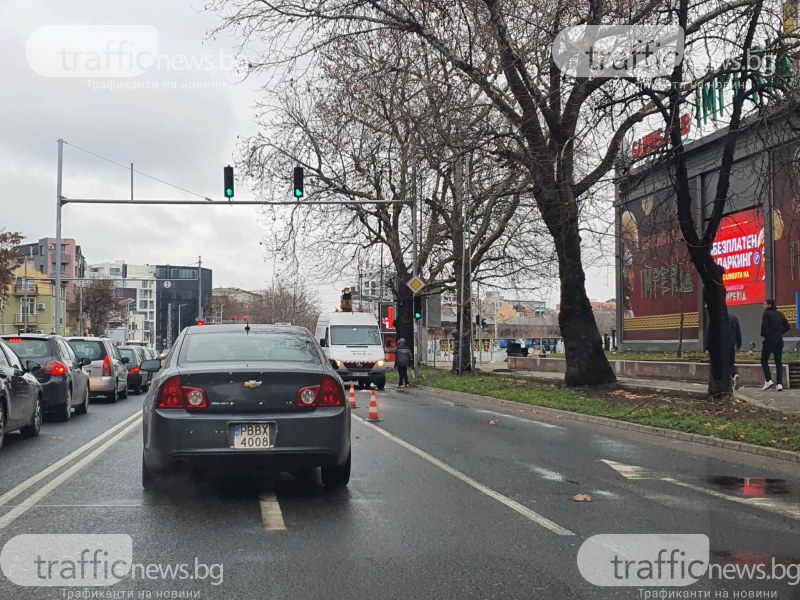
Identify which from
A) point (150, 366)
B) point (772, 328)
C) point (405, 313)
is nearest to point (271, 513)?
point (150, 366)

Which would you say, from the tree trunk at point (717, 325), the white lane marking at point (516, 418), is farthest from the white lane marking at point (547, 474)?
the tree trunk at point (717, 325)

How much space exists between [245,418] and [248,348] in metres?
1.13

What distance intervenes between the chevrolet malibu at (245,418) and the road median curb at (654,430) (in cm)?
601

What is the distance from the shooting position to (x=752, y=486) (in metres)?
8.79

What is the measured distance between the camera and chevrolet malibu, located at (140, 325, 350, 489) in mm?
7383

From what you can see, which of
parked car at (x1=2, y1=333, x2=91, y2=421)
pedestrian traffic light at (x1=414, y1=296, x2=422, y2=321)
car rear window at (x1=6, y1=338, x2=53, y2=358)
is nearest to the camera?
parked car at (x1=2, y1=333, x2=91, y2=421)

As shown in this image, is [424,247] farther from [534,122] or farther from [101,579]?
[101,579]

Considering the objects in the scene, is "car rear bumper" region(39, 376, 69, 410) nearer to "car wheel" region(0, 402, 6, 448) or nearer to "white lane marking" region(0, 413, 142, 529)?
"white lane marking" region(0, 413, 142, 529)

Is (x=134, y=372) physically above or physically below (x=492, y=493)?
above

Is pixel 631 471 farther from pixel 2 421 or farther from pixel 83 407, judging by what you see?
pixel 83 407

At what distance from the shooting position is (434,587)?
16.5 feet

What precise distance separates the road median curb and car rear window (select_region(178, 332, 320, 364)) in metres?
6.18

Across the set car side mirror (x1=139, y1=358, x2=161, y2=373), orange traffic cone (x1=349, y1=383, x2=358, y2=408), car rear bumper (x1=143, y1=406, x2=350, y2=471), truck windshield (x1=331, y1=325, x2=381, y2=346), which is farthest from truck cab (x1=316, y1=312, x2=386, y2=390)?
car rear bumper (x1=143, y1=406, x2=350, y2=471)

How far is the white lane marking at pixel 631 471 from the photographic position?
9336mm
